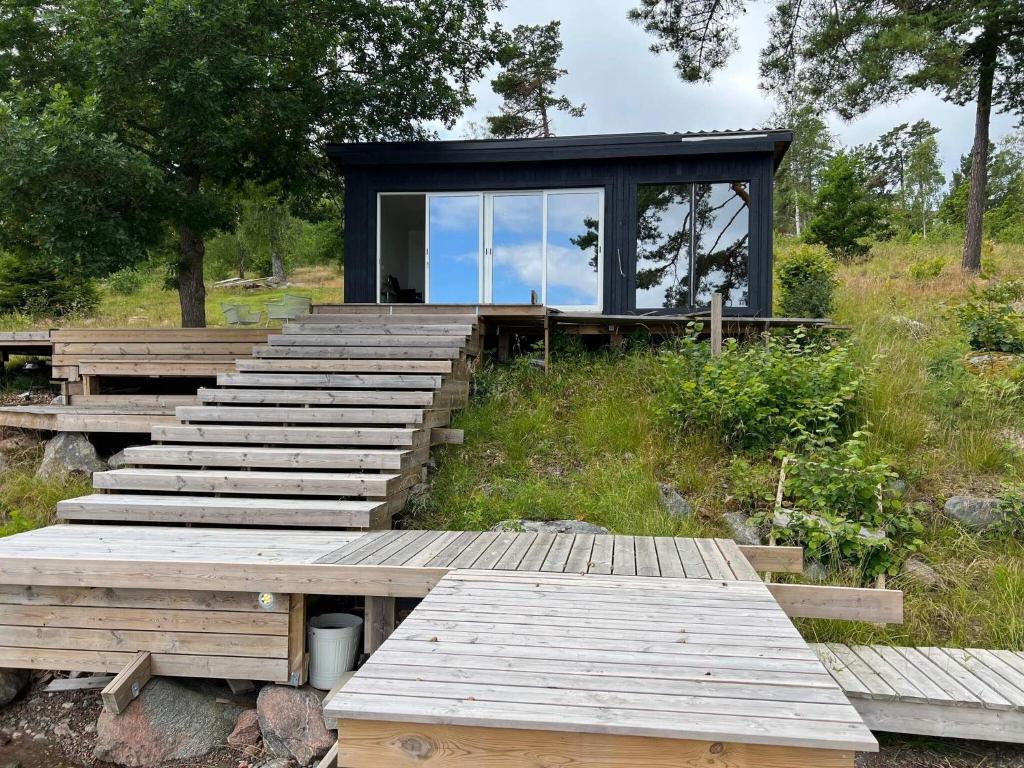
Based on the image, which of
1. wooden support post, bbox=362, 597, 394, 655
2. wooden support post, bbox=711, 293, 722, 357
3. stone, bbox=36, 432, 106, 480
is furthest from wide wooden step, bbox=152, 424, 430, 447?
wooden support post, bbox=711, 293, 722, 357

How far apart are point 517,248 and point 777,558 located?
7044mm

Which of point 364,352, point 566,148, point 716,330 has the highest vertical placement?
point 566,148

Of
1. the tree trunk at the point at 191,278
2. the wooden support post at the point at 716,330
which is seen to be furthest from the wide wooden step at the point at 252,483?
the tree trunk at the point at 191,278

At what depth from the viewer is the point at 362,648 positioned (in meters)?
3.78

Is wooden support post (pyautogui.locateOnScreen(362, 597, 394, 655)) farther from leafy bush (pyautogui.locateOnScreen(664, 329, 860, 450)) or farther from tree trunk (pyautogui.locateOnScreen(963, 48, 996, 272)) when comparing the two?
tree trunk (pyautogui.locateOnScreen(963, 48, 996, 272))

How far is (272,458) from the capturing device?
208 inches

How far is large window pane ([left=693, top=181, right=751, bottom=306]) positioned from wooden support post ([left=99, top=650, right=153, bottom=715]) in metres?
8.00

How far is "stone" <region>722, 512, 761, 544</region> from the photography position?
16.2 feet

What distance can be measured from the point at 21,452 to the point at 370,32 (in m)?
7.36

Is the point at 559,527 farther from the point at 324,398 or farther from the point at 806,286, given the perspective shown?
the point at 806,286

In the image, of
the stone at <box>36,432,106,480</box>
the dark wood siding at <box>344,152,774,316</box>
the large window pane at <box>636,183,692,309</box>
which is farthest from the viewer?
the large window pane at <box>636,183,692,309</box>

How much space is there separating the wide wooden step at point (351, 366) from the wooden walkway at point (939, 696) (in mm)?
4340

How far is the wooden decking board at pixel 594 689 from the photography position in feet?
6.36

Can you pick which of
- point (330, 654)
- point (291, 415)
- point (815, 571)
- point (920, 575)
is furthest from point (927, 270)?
point (330, 654)
